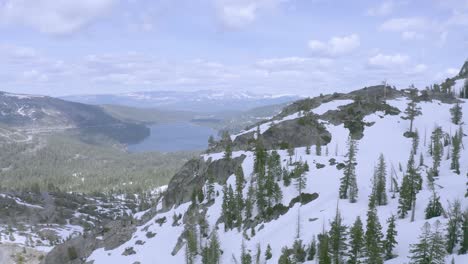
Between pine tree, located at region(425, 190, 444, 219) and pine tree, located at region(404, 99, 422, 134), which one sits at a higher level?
pine tree, located at region(404, 99, 422, 134)

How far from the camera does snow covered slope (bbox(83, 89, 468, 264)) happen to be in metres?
75.2

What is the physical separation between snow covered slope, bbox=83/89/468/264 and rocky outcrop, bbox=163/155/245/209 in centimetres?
241

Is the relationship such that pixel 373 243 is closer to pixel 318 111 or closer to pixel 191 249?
pixel 191 249

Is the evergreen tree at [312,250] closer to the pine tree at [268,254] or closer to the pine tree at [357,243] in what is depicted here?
the pine tree at [357,243]

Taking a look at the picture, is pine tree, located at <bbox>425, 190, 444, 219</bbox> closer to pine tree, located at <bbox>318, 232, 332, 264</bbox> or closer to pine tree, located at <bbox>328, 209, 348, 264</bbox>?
pine tree, located at <bbox>328, 209, 348, 264</bbox>

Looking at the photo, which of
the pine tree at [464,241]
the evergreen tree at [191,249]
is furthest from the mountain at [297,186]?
the pine tree at [464,241]

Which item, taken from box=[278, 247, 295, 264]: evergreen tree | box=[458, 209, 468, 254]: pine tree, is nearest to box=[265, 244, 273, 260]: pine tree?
box=[278, 247, 295, 264]: evergreen tree

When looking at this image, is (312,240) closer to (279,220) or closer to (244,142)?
(279,220)

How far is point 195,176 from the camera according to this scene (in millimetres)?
123438

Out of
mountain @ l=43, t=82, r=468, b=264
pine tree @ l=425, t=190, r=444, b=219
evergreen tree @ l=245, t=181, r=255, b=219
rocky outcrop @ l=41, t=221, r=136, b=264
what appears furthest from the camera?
rocky outcrop @ l=41, t=221, r=136, b=264

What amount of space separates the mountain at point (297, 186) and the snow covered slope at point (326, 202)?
0.28 m

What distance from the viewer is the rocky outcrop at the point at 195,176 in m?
115

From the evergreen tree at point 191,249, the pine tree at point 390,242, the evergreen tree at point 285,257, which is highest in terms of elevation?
the pine tree at point 390,242

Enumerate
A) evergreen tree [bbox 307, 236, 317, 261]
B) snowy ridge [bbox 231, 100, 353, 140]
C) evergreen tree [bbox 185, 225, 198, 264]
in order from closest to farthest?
evergreen tree [bbox 307, 236, 317, 261] → evergreen tree [bbox 185, 225, 198, 264] → snowy ridge [bbox 231, 100, 353, 140]
